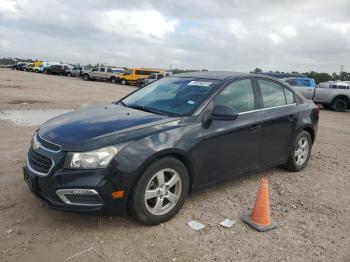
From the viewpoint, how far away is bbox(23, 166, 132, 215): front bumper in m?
3.41

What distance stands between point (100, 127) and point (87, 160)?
1.58 feet

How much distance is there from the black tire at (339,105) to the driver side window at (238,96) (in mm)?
15873

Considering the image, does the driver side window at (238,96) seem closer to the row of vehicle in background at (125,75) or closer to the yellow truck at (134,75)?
the row of vehicle in background at (125,75)

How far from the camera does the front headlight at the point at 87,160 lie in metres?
3.42

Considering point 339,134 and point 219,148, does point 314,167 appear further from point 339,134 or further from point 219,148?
point 339,134

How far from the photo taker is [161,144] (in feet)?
12.2

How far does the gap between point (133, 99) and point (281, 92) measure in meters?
2.35

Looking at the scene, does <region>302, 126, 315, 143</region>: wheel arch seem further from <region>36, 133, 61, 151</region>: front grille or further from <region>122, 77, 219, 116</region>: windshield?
<region>36, 133, 61, 151</region>: front grille

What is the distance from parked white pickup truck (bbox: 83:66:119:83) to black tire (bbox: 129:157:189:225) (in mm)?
38297

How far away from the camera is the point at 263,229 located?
3.90 m

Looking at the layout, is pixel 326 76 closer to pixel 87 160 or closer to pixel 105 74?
pixel 105 74

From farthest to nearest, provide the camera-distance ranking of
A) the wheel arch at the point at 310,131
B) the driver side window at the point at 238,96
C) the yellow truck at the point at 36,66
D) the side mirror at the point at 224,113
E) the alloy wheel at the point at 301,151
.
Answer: the yellow truck at the point at 36,66, the wheel arch at the point at 310,131, the alloy wheel at the point at 301,151, the driver side window at the point at 238,96, the side mirror at the point at 224,113

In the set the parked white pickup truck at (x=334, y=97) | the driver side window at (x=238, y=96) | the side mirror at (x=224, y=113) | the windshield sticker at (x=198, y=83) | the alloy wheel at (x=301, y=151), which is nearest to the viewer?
the side mirror at (x=224, y=113)

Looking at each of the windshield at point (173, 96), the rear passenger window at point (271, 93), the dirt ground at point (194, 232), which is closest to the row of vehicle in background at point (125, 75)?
the rear passenger window at point (271, 93)
